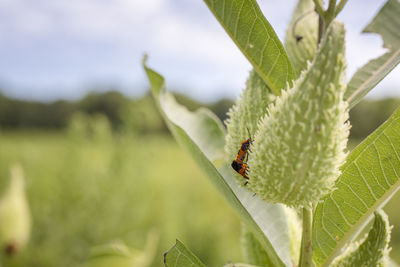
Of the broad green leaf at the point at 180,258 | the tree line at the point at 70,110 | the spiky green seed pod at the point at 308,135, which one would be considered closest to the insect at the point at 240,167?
the spiky green seed pod at the point at 308,135

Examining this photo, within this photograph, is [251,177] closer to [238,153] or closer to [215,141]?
[238,153]

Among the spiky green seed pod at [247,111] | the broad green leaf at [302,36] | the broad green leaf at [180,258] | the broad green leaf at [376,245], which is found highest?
the broad green leaf at [302,36]

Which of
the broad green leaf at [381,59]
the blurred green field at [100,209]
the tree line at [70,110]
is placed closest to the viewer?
the broad green leaf at [381,59]

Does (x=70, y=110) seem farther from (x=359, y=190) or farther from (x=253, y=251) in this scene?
(x=359, y=190)

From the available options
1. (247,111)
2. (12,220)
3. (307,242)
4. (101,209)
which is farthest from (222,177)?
(101,209)

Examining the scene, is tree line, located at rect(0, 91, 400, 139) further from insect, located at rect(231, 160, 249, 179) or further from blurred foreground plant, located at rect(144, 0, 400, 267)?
insect, located at rect(231, 160, 249, 179)

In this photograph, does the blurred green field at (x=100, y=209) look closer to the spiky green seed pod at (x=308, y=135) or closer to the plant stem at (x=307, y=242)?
the plant stem at (x=307, y=242)
